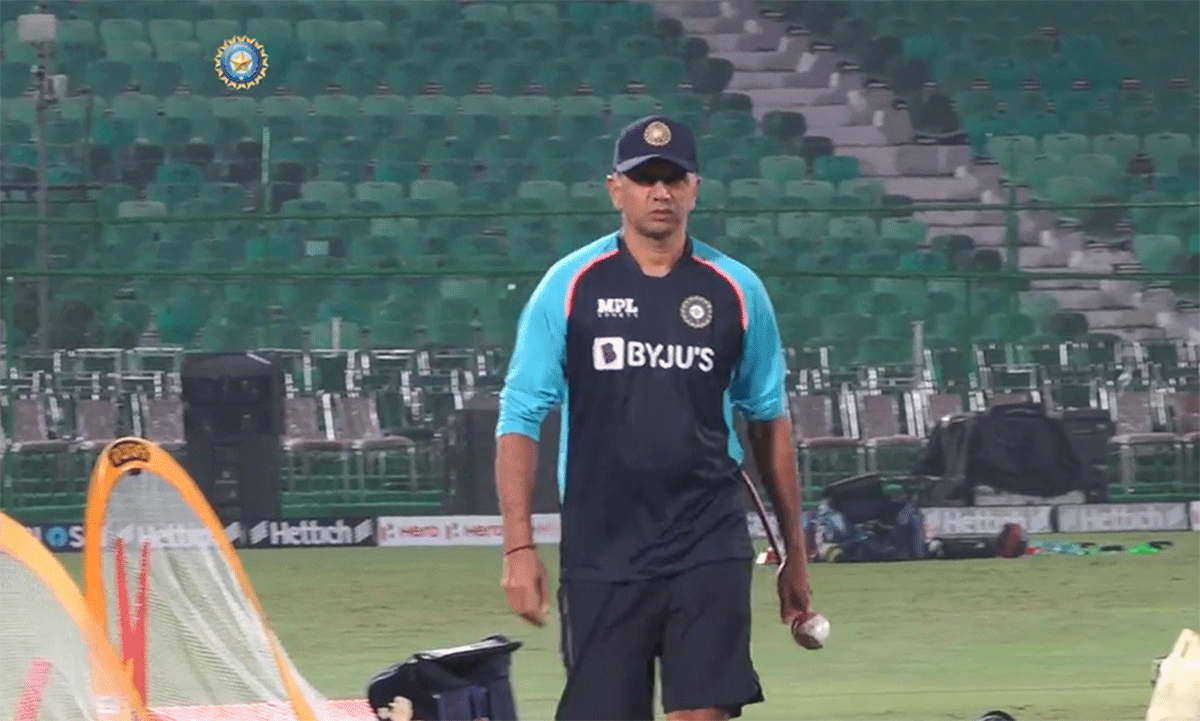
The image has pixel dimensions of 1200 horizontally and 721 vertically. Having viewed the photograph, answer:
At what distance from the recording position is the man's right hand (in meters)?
6.12

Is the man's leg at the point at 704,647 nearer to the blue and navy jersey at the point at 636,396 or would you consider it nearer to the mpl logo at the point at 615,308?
the blue and navy jersey at the point at 636,396

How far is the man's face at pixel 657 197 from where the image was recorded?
6.13 m

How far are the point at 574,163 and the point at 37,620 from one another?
20.7m

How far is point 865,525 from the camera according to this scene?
1686cm

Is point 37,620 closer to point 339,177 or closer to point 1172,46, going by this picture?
point 339,177

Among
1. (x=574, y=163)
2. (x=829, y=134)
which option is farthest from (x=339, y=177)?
(x=829, y=134)


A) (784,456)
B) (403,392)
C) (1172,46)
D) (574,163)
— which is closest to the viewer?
(784,456)

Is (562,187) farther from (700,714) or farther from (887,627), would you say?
(700,714)

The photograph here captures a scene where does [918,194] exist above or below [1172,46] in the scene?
below

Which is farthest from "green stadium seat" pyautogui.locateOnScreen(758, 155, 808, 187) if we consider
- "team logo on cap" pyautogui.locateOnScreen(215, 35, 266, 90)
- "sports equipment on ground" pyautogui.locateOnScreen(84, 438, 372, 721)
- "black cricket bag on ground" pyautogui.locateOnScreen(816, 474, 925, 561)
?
"sports equipment on ground" pyautogui.locateOnScreen(84, 438, 372, 721)

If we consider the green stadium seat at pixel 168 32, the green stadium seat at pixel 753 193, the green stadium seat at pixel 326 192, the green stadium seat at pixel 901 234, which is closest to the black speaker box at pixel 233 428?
the green stadium seat at pixel 326 192

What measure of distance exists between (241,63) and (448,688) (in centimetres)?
2156

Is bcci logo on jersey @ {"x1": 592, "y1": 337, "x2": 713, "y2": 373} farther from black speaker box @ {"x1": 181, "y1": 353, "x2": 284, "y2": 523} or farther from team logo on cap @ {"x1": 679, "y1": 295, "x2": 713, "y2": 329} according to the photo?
black speaker box @ {"x1": 181, "y1": 353, "x2": 284, "y2": 523}

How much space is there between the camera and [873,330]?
21.2 m
